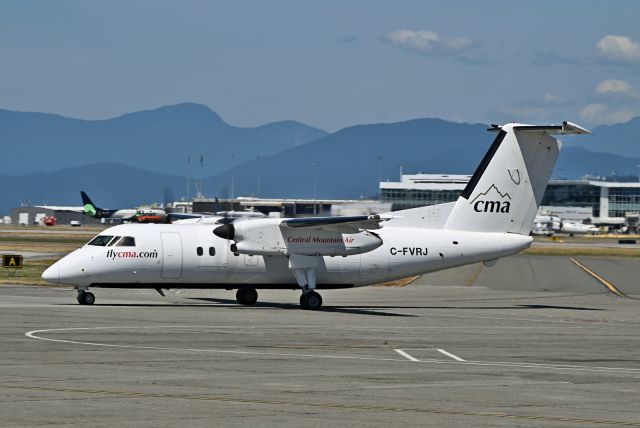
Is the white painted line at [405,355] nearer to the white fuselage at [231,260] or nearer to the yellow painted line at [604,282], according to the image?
the white fuselage at [231,260]

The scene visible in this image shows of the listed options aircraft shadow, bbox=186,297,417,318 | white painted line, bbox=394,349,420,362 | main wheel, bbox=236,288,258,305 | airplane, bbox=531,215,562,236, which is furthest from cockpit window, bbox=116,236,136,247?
airplane, bbox=531,215,562,236

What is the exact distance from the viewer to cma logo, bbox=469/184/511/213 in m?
36.1

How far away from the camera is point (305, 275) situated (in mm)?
34625

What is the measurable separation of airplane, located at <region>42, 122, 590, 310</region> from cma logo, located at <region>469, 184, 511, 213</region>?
0.11 feet

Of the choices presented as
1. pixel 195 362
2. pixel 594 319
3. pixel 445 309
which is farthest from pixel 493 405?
pixel 445 309

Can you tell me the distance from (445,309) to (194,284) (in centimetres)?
848

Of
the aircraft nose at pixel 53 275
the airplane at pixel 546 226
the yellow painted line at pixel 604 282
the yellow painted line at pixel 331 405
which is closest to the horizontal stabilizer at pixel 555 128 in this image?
the yellow painted line at pixel 604 282

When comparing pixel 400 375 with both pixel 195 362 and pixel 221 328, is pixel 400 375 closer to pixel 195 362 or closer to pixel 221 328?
pixel 195 362

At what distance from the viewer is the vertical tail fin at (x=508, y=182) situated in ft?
118

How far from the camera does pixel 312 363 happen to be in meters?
20.0

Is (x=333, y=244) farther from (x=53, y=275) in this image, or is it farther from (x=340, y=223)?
(x=53, y=275)

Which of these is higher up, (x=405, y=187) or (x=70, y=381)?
(x=405, y=187)

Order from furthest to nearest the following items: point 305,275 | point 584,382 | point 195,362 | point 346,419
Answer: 1. point 305,275
2. point 195,362
3. point 584,382
4. point 346,419

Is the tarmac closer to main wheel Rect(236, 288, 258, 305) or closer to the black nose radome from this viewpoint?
main wheel Rect(236, 288, 258, 305)
